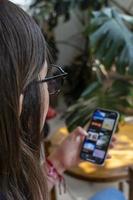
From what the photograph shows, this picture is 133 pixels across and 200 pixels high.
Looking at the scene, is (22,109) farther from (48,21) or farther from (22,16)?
(48,21)

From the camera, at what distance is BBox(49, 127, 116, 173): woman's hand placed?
3.59 ft

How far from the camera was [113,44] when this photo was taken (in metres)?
1.50

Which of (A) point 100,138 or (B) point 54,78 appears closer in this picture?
(B) point 54,78

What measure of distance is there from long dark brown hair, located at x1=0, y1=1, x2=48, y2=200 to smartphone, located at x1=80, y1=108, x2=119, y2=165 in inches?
17.0

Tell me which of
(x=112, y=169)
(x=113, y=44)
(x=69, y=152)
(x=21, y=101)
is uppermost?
(x=113, y=44)

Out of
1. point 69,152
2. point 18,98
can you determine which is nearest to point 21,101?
point 18,98

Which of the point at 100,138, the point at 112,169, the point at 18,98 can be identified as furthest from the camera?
the point at 112,169

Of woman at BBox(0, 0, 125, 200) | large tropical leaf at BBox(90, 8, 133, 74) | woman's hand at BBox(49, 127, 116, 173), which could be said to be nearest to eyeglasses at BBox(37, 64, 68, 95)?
woman at BBox(0, 0, 125, 200)

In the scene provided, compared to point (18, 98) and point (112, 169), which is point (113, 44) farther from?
point (18, 98)

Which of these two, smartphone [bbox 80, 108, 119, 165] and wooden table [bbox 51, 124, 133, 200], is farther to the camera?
wooden table [bbox 51, 124, 133, 200]

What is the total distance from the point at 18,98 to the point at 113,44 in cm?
99

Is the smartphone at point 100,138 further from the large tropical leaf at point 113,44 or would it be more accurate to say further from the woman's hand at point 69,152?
the large tropical leaf at point 113,44

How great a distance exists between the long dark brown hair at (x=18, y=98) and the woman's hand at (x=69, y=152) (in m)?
0.40

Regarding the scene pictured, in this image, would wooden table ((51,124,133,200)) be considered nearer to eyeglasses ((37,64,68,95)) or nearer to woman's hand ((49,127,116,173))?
woman's hand ((49,127,116,173))
